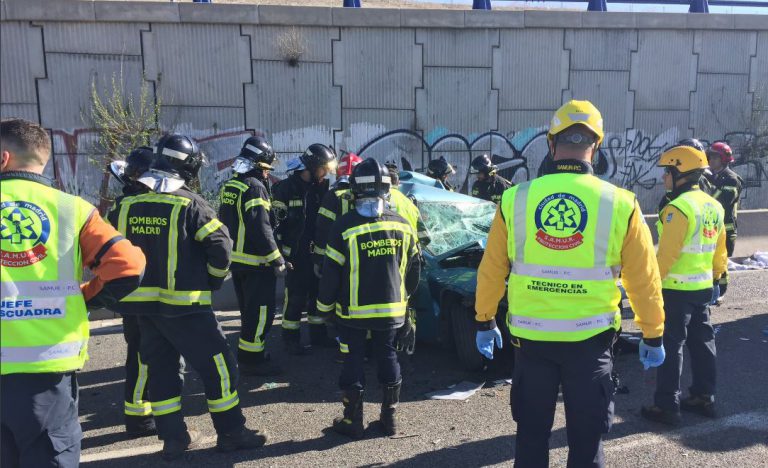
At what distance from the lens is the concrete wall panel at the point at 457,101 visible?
12.8m

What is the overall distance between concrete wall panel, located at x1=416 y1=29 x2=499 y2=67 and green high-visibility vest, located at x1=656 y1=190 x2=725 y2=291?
8.87m

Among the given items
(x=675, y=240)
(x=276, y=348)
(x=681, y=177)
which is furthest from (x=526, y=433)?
(x=276, y=348)

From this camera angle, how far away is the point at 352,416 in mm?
4414

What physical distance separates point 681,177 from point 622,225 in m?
2.10

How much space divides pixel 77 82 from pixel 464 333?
918cm

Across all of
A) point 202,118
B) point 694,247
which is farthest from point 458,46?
point 694,247

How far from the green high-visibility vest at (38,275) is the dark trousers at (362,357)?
2009 millimetres

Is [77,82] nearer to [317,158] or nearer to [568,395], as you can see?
[317,158]

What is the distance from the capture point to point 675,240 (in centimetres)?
449

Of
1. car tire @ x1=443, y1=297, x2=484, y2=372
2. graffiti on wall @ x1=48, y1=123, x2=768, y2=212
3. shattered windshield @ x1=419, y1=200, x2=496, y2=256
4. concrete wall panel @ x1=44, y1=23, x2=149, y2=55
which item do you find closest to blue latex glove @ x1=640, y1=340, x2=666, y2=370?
car tire @ x1=443, y1=297, x2=484, y2=372

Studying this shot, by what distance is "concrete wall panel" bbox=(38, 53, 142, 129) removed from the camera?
10945 millimetres

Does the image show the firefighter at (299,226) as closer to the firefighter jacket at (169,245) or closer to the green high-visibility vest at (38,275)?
the firefighter jacket at (169,245)

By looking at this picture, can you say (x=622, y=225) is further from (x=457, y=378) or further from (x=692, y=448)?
(x=457, y=378)

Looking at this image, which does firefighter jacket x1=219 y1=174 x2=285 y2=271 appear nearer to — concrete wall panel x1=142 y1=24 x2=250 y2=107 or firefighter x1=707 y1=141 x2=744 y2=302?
firefighter x1=707 y1=141 x2=744 y2=302
